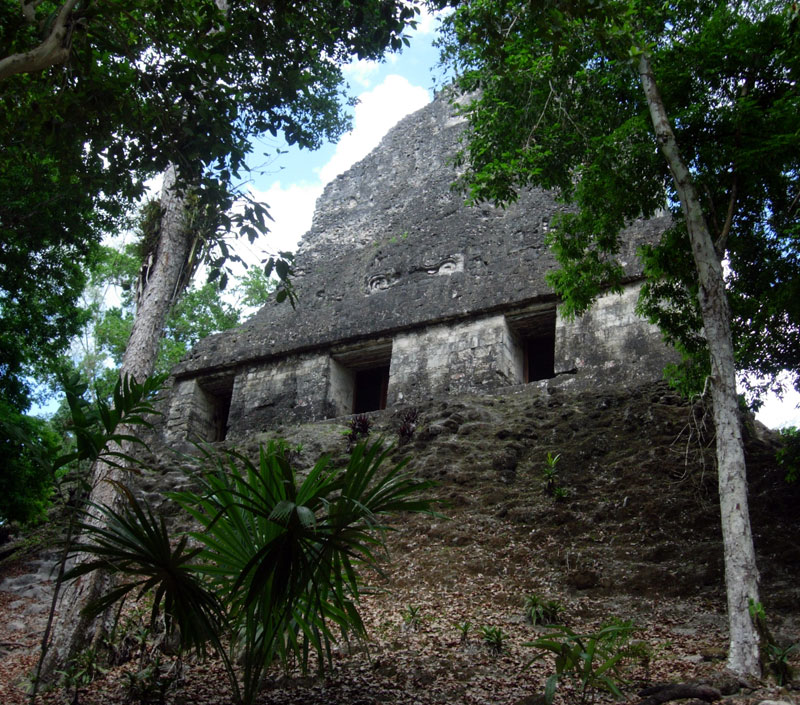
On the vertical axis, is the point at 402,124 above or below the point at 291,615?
above

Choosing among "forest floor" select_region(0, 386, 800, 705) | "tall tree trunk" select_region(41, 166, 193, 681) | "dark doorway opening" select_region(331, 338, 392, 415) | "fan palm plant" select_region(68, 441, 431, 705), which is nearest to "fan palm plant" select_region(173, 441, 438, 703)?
"fan palm plant" select_region(68, 441, 431, 705)

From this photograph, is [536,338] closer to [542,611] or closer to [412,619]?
[542,611]

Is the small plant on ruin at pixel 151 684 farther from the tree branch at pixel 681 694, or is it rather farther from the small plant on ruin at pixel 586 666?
Result: the tree branch at pixel 681 694

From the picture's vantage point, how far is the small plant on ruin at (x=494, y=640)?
4695 mm

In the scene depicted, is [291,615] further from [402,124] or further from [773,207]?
[402,124]

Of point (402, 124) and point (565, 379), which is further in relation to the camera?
point (402, 124)

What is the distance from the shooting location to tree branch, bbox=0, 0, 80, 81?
12.4 feet

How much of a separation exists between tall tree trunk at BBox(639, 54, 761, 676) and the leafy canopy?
0.30 metres

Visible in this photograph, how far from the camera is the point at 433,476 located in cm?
746

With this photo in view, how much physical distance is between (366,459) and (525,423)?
4.97 m

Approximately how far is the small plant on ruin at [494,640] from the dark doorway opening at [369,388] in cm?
674

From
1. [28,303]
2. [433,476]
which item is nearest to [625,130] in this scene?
[433,476]

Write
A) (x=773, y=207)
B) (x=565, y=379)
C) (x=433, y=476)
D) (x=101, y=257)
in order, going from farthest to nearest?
(x=101, y=257)
(x=565, y=379)
(x=433, y=476)
(x=773, y=207)

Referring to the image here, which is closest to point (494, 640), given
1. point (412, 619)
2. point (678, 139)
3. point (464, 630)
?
point (464, 630)
